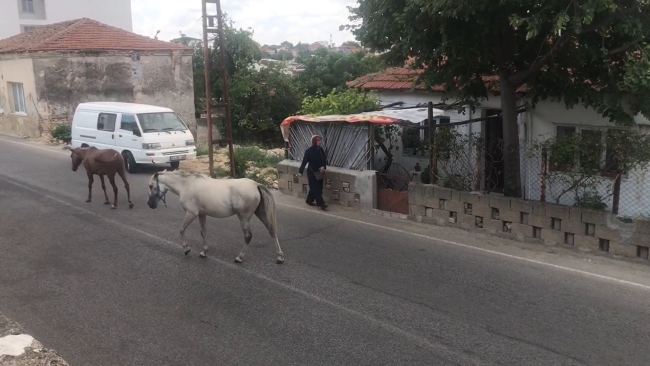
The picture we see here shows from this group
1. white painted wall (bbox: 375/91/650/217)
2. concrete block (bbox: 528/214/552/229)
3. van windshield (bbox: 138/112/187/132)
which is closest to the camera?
concrete block (bbox: 528/214/552/229)

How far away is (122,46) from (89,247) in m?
20.1

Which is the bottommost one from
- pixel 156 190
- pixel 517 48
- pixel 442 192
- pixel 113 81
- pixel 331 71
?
pixel 442 192

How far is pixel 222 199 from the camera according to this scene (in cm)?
927

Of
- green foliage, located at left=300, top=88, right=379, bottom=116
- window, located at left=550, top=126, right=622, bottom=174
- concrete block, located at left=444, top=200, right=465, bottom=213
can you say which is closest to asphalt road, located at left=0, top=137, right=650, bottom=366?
concrete block, located at left=444, top=200, right=465, bottom=213

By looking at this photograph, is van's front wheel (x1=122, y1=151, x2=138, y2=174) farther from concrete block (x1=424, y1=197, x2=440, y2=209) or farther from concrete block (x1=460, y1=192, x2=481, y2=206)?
concrete block (x1=460, y1=192, x2=481, y2=206)

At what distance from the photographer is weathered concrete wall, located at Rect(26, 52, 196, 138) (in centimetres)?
2642

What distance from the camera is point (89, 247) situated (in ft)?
33.5

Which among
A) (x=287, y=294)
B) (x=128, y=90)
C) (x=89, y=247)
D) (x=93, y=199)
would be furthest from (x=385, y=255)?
(x=128, y=90)

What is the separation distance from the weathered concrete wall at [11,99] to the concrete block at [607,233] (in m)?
24.1

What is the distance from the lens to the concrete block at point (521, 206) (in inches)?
412

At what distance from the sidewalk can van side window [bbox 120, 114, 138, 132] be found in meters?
12.2

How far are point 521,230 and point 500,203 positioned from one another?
1.99ft

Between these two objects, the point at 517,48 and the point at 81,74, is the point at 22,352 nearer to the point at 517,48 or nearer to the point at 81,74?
the point at 517,48

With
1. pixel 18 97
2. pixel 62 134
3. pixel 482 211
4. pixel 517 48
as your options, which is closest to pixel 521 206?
pixel 482 211
